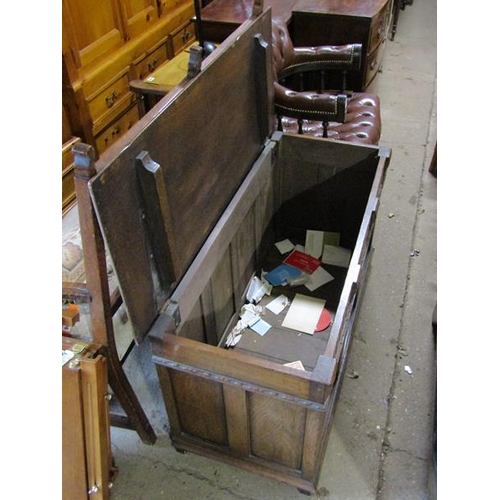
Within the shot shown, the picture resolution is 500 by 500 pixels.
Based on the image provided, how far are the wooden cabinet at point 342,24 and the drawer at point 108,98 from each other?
4.09 feet

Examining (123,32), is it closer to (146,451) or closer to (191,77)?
(191,77)

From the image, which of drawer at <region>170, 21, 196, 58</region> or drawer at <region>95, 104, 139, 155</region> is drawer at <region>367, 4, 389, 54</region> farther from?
drawer at <region>95, 104, 139, 155</region>

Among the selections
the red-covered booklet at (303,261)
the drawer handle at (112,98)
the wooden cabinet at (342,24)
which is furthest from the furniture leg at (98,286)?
the wooden cabinet at (342,24)

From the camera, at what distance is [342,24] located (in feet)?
10.2

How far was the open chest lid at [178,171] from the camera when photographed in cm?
108

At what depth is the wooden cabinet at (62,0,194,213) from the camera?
229cm

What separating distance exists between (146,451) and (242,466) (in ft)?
1.19

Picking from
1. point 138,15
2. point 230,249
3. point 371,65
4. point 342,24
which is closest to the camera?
point 230,249

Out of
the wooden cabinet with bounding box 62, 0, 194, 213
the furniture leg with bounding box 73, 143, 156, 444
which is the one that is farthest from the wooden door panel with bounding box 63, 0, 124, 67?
the furniture leg with bounding box 73, 143, 156, 444

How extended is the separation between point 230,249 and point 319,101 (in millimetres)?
824

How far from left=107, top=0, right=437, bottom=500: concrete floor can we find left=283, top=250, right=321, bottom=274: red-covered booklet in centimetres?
28

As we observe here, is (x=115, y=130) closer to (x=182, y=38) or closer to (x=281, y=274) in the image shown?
(x=182, y=38)

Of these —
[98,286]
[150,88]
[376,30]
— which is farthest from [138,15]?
[98,286]

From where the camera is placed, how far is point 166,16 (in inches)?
120
